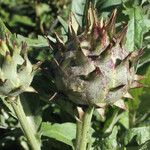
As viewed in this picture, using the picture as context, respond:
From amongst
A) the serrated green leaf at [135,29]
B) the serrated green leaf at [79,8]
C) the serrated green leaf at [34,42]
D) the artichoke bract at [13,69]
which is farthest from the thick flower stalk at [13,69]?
the serrated green leaf at [79,8]

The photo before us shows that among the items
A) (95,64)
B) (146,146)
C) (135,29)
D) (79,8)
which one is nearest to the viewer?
(95,64)

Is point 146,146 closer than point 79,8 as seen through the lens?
Yes

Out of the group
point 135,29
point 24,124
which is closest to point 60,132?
point 24,124

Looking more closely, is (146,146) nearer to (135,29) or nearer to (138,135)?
(138,135)

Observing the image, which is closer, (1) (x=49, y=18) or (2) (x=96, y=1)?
(2) (x=96, y=1)

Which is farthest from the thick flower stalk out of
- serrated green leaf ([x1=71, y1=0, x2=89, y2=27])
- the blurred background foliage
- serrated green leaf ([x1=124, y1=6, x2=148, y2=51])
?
serrated green leaf ([x1=71, y1=0, x2=89, y2=27])

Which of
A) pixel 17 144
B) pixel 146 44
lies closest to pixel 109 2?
pixel 146 44

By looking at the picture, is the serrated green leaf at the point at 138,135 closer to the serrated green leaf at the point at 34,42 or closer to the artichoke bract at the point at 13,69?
the serrated green leaf at the point at 34,42

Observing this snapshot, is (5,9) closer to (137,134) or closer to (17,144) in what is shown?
(17,144)
